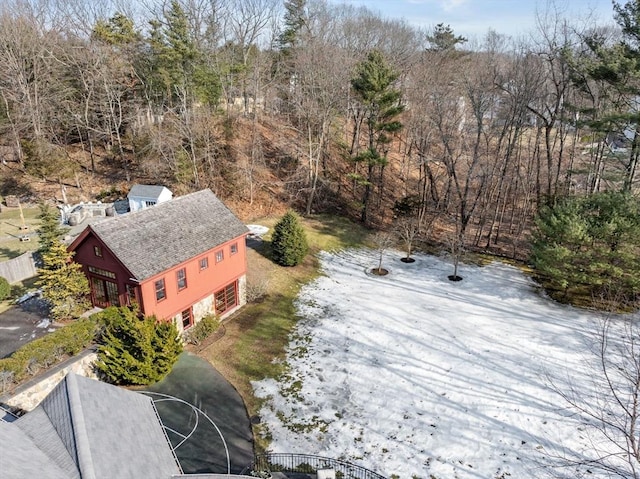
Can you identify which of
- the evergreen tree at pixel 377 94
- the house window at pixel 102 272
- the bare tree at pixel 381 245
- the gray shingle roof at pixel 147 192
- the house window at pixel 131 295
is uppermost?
the evergreen tree at pixel 377 94

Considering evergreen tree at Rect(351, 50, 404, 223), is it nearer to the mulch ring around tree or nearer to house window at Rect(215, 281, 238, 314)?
the mulch ring around tree

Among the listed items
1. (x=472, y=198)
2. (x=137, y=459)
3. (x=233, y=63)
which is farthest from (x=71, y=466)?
(x=472, y=198)

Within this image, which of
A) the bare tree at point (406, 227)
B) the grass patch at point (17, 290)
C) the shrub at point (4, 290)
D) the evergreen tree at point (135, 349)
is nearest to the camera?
the evergreen tree at point (135, 349)

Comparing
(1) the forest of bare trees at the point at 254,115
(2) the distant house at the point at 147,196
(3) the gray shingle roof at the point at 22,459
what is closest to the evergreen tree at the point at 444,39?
(1) the forest of bare trees at the point at 254,115

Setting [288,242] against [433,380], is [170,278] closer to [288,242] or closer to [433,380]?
[288,242]

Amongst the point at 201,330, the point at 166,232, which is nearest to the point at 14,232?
the point at 166,232

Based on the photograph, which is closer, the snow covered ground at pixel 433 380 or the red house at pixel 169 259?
the snow covered ground at pixel 433 380

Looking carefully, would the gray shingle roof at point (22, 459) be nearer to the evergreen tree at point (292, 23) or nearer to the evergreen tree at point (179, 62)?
the evergreen tree at point (179, 62)

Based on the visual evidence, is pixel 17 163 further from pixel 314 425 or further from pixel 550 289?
pixel 550 289
